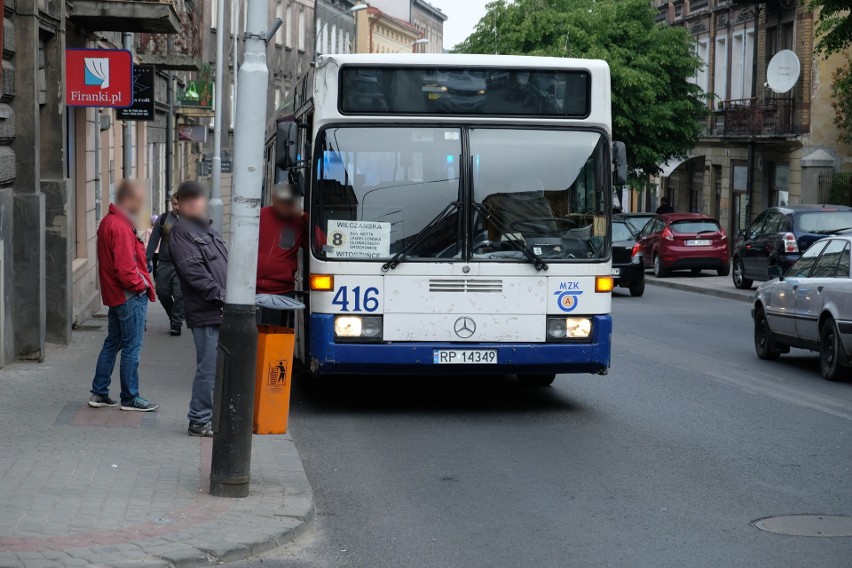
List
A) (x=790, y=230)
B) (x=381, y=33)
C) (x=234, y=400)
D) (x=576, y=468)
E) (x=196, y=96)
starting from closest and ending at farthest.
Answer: (x=234, y=400), (x=576, y=468), (x=790, y=230), (x=196, y=96), (x=381, y=33)

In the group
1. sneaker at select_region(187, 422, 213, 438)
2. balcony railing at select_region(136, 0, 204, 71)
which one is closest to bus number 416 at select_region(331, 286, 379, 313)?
sneaker at select_region(187, 422, 213, 438)

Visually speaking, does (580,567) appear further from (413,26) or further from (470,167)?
(413,26)

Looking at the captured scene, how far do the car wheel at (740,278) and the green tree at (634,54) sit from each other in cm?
1519

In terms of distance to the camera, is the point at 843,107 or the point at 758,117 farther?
the point at 758,117

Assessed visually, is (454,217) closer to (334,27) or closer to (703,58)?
(703,58)

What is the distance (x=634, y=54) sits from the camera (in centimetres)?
4844

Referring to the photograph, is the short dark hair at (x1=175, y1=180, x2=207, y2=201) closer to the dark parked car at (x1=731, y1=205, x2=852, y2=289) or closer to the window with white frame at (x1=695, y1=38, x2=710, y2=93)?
the dark parked car at (x1=731, y1=205, x2=852, y2=289)

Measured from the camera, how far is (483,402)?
41.5 ft

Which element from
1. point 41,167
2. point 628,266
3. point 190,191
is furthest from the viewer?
point 628,266

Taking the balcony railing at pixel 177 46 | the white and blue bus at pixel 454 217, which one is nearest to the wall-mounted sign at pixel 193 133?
the balcony railing at pixel 177 46

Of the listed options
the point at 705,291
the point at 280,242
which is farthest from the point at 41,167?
the point at 705,291

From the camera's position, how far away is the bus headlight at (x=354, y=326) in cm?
1123

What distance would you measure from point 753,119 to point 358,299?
3695 cm

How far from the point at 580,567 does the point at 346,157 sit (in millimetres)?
5322
